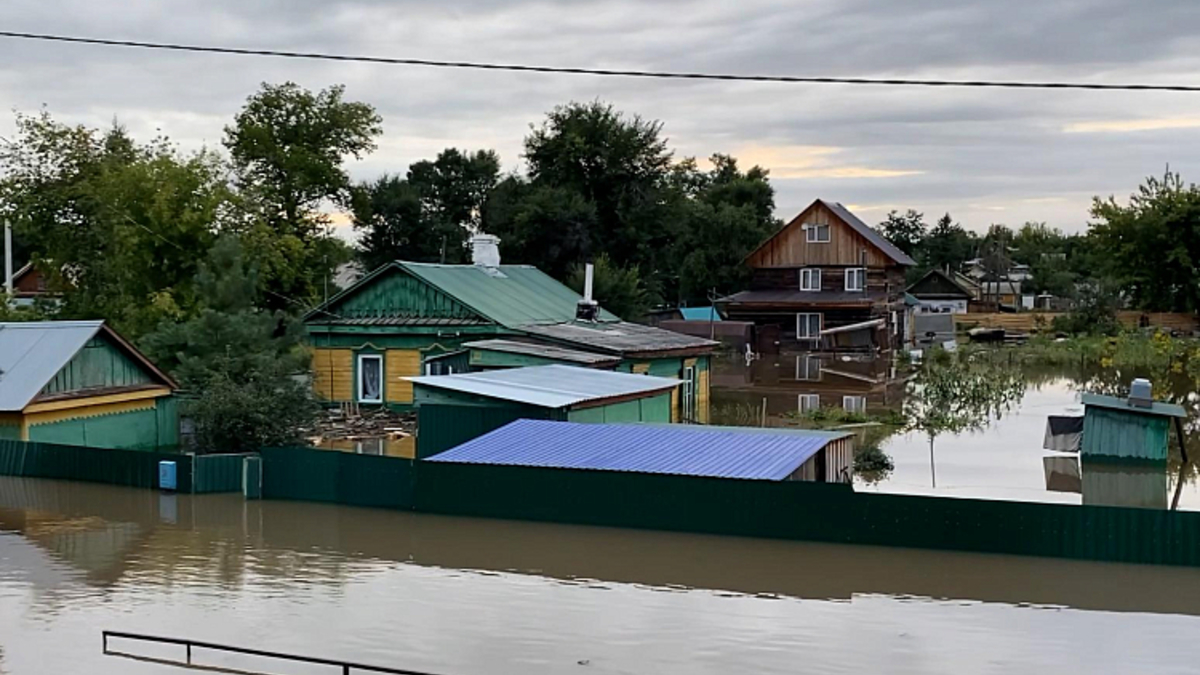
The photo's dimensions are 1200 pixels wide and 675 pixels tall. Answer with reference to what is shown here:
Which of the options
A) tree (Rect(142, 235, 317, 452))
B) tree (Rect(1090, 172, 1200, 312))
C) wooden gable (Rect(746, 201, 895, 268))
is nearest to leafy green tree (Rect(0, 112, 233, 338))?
tree (Rect(142, 235, 317, 452))

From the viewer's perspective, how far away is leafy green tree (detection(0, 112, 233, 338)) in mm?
37406

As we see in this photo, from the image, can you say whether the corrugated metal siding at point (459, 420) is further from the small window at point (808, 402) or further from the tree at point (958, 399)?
the small window at point (808, 402)

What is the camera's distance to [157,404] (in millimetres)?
26531

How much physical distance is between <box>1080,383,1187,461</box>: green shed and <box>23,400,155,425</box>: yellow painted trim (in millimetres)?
19439

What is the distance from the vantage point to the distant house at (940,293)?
81.6 m

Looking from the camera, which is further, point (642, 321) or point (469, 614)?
point (642, 321)

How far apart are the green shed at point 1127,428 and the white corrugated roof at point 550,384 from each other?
854 cm

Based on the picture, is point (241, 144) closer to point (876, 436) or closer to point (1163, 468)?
point (876, 436)

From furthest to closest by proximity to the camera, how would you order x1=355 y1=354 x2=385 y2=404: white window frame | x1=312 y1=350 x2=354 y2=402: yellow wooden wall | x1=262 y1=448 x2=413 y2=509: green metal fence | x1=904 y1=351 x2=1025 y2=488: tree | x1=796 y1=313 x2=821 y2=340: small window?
x1=796 y1=313 x2=821 y2=340: small window, x1=312 y1=350 x2=354 y2=402: yellow wooden wall, x1=355 y1=354 x2=385 y2=404: white window frame, x1=904 y1=351 x2=1025 y2=488: tree, x1=262 y1=448 x2=413 y2=509: green metal fence

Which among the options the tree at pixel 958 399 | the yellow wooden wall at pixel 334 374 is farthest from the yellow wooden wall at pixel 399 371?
the tree at pixel 958 399

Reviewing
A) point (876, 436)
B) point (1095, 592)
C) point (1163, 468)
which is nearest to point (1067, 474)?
point (1163, 468)

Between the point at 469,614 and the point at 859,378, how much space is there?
103 feet

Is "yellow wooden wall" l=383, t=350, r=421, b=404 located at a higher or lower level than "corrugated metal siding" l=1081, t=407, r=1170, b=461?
higher

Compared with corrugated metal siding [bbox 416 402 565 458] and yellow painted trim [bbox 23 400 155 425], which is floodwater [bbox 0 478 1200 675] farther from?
yellow painted trim [bbox 23 400 155 425]
